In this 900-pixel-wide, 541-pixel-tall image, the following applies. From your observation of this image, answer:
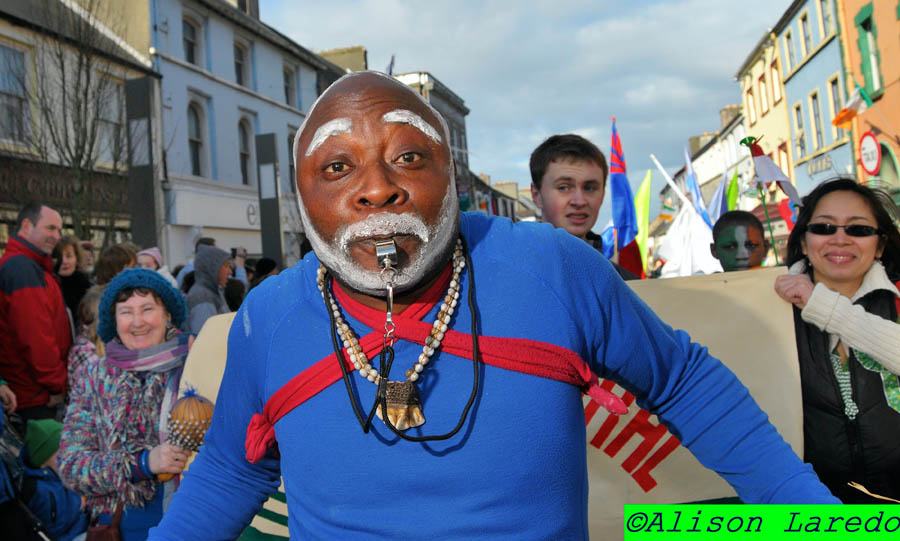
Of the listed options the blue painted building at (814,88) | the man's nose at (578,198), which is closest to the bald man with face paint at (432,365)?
the man's nose at (578,198)

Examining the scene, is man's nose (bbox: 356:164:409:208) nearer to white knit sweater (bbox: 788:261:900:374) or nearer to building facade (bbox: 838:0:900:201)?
white knit sweater (bbox: 788:261:900:374)

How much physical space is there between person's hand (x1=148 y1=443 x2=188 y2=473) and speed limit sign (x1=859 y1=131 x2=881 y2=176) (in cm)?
1683

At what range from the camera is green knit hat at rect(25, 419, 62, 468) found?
3.18m

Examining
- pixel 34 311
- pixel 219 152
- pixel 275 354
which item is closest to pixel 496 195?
pixel 219 152

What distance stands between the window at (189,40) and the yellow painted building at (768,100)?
61.0 feet

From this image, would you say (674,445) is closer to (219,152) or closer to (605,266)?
(605,266)

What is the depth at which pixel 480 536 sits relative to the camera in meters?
1.15

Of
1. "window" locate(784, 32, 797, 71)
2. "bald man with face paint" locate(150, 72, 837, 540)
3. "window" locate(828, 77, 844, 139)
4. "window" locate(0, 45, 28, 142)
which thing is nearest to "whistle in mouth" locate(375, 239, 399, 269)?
"bald man with face paint" locate(150, 72, 837, 540)

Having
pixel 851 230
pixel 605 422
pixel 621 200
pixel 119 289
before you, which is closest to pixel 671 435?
pixel 605 422

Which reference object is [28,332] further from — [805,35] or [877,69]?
[805,35]

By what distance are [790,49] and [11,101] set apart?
22745 mm

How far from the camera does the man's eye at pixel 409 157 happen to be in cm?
129

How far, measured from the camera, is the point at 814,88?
20.8 meters

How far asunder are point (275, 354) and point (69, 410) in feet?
6.11
